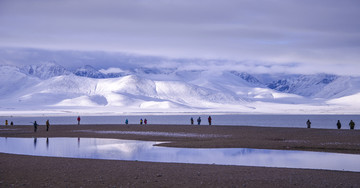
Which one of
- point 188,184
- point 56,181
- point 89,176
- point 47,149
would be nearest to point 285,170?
point 188,184

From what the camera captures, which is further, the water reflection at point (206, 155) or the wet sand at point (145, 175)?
the water reflection at point (206, 155)

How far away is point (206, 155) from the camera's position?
33.1 m

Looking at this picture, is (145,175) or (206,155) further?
(206,155)

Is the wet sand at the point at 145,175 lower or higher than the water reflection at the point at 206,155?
lower

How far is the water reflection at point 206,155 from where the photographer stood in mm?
28750

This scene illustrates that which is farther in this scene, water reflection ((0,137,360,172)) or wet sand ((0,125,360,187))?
water reflection ((0,137,360,172))

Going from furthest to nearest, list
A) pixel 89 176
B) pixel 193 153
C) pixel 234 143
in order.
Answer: pixel 234 143 < pixel 193 153 < pixel 89 176

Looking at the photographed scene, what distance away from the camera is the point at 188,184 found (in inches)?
838

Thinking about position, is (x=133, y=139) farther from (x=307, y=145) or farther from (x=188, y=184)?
(x=188, y=184)

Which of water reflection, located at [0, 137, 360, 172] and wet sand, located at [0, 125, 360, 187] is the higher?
water reflection, located at [0, 137, 360, 172]

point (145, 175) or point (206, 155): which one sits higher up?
point (206, 155)

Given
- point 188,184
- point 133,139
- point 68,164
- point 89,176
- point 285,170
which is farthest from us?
point 133,139

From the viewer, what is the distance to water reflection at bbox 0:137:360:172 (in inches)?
1132

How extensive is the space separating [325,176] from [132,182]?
9.37m
